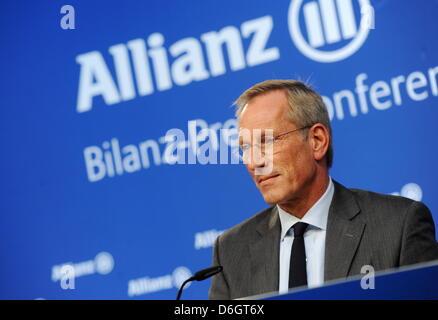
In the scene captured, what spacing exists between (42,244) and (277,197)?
1539 millimetres

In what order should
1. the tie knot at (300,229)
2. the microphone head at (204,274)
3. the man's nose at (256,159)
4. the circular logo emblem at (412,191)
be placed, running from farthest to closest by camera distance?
1. the circular logo emblem at (412,191)
2. the man's nose at (256,159)
3. the tie knot at (300,229)
4. the microphone head at (204,274)

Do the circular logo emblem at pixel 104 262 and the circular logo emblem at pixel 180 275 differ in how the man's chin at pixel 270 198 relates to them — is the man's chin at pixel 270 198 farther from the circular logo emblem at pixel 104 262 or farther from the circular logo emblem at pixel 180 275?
the circular logo emblem at pixel 104 262

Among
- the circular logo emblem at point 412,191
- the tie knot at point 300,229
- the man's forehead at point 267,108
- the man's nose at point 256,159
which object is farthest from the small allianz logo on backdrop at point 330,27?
the tie knot at point 300,229

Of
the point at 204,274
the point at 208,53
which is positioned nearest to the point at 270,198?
the point at 204,274

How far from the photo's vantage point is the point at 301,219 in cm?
254

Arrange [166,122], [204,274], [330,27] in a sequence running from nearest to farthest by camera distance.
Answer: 1. [204,274]
2. [330,27]
3. [166,122]

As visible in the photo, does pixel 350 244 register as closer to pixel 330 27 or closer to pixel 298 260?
pixel 298 260

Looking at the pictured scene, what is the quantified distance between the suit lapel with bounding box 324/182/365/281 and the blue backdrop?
75 centimetres

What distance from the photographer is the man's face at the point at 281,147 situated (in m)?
2.61

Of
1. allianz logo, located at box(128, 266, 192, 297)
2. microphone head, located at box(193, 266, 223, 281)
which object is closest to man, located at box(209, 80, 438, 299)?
microphone head, located at box(193, 266, 223, 281)

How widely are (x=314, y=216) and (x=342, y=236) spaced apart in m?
0.16

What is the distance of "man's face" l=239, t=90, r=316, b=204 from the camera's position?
103 inches

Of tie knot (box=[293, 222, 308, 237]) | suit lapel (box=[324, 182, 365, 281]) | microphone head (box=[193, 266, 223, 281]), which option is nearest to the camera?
microphone head (box=[193, 266, 223, 281])

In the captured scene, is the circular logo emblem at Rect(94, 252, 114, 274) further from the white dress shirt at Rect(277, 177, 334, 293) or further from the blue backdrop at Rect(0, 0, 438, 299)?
the white dress shirt at Rect(277, 177, 334, 293)
